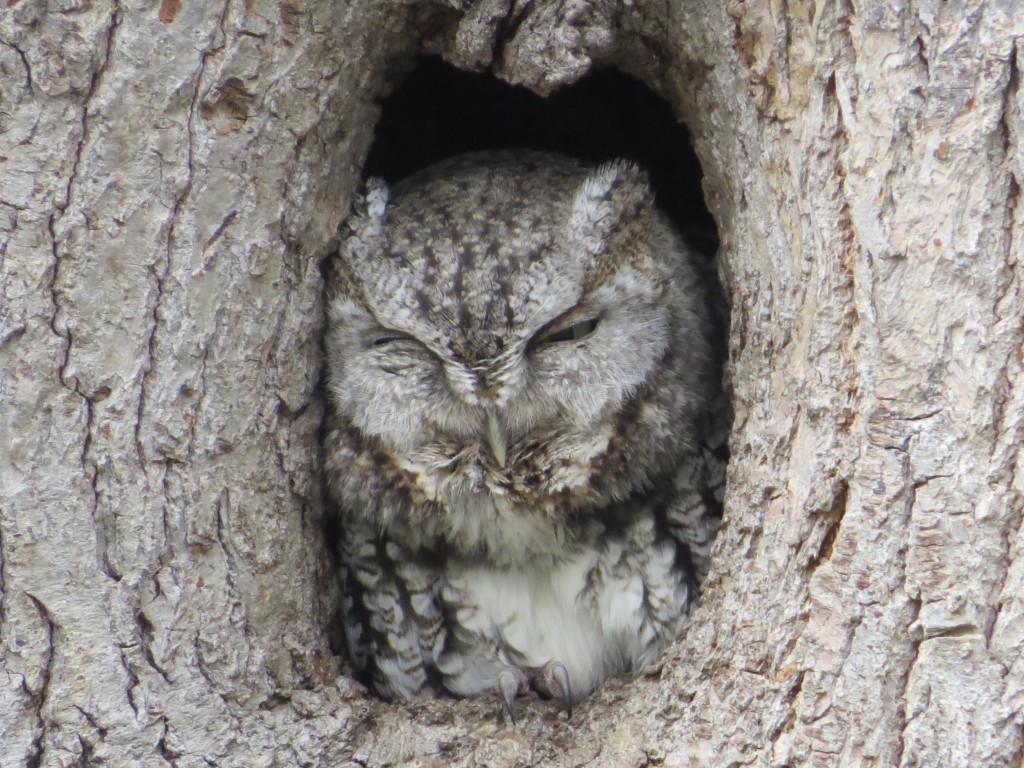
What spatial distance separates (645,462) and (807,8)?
0.88 m

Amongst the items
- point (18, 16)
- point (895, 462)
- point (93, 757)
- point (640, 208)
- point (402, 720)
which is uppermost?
point (640, 208)

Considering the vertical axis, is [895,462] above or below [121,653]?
above

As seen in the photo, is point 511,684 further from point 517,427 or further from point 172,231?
point 172,231

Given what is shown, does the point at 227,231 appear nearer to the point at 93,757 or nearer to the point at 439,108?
the point at 93,757

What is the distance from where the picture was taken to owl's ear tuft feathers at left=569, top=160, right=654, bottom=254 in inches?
81.3

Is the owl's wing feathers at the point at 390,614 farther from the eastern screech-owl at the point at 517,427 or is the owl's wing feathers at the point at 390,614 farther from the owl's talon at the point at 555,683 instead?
the owl's talon at the point at 555,683

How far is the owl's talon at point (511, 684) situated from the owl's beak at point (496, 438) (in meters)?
0.42

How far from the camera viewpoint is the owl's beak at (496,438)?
203 cm

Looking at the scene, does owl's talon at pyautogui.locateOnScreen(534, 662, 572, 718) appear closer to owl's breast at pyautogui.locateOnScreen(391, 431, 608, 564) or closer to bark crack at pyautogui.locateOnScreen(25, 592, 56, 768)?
owl's breast at pyautogui.locateOnScreen(391, 431, 608, 564)

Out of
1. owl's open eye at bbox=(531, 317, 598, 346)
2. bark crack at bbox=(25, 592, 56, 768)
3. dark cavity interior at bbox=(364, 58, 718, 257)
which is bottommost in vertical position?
bark crack at bbox=(25, 592, 56, 768)

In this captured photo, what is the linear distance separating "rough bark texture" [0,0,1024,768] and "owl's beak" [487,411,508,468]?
342mm

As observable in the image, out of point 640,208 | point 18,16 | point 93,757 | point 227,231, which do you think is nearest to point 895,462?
point 640,208

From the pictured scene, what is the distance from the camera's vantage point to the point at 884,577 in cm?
157

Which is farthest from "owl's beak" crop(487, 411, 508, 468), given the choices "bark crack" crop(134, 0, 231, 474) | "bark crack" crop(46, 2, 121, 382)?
"bark crack" crop(46, 2, 121, 382)
